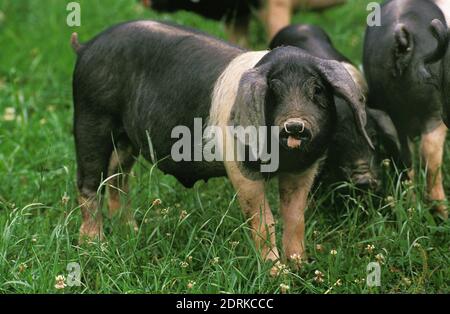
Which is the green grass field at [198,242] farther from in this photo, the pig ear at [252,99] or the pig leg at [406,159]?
the pig ear at [252,99]

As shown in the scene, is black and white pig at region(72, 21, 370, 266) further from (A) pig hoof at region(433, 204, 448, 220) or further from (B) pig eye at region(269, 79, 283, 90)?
(A) pig hoof at region(433, 204, 448, 220)

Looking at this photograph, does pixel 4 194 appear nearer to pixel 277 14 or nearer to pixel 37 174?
pixel 37 174

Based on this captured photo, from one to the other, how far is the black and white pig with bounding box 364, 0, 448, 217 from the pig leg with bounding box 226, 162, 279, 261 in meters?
1.01

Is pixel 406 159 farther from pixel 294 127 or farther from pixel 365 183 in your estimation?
pixel 294 127

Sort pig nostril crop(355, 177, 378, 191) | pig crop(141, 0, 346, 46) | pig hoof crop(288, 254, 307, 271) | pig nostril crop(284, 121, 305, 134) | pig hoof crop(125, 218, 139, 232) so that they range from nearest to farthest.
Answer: pig nostril crop(284, 121, 305, 134), pig hoof crop(288, 254, 307, 271), pig hoof crop(125, 218, 139, 232), pig nostril crop(355, 177, 378, 191), pig crop(141, 0, 346, 46)

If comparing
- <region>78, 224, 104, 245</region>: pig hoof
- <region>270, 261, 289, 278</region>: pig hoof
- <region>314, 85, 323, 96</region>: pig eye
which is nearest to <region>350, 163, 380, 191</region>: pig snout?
<region>270, 261, 289, 278</region>: pig hoof

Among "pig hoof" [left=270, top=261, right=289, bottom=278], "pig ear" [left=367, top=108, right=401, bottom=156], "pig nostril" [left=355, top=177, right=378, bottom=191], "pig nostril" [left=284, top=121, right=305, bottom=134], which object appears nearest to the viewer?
"pig nostril" [left=284, top=121, right=305, bottom=134]

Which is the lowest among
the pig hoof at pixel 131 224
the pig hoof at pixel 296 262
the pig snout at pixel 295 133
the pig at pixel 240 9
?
the pig hoof at pixel 296 262

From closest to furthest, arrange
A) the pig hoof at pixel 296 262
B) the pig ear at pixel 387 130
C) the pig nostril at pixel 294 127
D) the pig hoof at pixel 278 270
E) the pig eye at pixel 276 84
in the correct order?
the pig nostril at pixel 294 127 → the pig eye at pixel 276 84 → the pig hoof at pixel 278 270 → the pig hoof at pixel 296 262 → the pig ear at pixel 387 130

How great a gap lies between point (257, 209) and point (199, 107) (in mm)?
543

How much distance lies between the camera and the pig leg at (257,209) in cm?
429

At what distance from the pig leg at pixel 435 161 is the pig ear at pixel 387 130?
0.48 feet

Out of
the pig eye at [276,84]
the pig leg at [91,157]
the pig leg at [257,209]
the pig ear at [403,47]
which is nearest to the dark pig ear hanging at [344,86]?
the pig eye at [276,84]

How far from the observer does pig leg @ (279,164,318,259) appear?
4.43 meters
